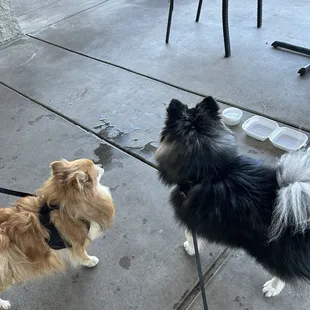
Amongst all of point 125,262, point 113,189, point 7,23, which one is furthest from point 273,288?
point 7,23

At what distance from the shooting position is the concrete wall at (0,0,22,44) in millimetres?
5307

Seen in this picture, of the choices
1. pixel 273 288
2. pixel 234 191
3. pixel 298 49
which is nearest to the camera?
pixel 234 191

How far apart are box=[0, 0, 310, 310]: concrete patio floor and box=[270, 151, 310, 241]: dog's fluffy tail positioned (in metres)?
0.74

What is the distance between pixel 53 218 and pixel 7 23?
471 cm

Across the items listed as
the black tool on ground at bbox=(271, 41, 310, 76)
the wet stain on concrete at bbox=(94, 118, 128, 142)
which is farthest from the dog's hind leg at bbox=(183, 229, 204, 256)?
the black tool on ground at bbox=(271, 41, 310, 76)

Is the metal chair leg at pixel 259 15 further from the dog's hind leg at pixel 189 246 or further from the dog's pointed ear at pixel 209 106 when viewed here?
the dog's hind leg at pixel 189 246

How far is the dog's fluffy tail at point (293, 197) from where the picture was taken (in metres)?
1.41

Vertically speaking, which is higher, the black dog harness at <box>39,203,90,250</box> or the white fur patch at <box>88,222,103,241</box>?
the black dog harness at <box>39,203,90,250</box>

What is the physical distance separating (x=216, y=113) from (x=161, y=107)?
6.13ft

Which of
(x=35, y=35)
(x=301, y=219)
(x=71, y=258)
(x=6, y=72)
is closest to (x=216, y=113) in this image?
(x=301, y=219)

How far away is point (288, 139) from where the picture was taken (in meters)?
2.97

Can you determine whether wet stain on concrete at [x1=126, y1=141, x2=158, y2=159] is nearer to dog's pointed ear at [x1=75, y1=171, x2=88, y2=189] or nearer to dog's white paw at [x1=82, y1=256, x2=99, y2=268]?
dog's white paw at [x1=82, y1=256, x2=99, y2=268]

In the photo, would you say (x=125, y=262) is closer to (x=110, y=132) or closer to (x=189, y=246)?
(x=189, y=246)

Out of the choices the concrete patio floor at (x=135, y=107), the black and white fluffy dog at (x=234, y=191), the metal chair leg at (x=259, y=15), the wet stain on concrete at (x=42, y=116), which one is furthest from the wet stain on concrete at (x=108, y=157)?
the metal chair leg at (x=259, y=15)
